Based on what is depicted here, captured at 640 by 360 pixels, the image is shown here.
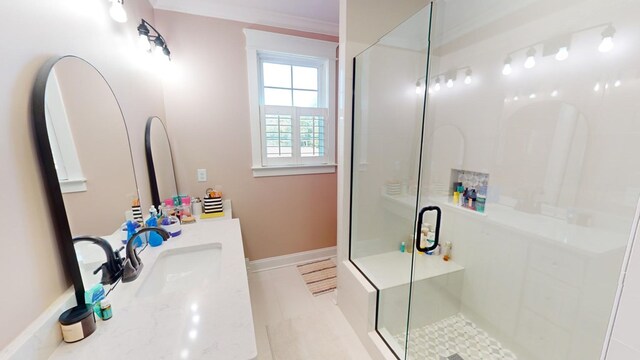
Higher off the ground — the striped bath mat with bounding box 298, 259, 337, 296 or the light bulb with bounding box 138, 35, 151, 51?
the light bulb with bounding box 138, 35, 151, 51

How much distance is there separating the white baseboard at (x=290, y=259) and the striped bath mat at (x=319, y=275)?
69 millimetres

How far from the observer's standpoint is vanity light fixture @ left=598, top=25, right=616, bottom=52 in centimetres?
114

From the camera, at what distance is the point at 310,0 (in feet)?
6.19

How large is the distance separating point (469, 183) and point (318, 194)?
1.45 metres

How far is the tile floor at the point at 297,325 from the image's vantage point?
1543 millimetres

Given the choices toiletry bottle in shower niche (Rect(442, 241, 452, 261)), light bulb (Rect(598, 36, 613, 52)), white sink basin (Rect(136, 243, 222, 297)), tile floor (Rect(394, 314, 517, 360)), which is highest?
light bulb (Rect(598, 36, 613, 52))

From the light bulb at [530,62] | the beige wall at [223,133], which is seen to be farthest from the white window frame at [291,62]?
the light bulb at [530,62]

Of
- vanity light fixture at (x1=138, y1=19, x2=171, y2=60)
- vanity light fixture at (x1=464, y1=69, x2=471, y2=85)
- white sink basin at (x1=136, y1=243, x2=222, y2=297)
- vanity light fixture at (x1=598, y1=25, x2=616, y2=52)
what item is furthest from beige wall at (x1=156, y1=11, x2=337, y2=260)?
vanity light fixture at (x1=598, y1=25, x2=616, y2=52)

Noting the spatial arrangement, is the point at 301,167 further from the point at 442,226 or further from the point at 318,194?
the point at 442,226

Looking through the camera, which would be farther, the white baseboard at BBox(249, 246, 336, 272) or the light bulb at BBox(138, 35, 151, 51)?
the white baseboard at BBox(249, 246, 336, 272)

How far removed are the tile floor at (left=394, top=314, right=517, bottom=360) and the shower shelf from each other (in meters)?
0.34

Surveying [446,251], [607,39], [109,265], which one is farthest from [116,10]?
[446,251]

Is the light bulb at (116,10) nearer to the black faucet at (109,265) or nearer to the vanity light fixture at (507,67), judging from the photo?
the black faucet at (109,265)

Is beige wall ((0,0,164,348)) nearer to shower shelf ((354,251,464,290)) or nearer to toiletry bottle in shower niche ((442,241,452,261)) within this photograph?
shower shelf ((354,251,464,290))
